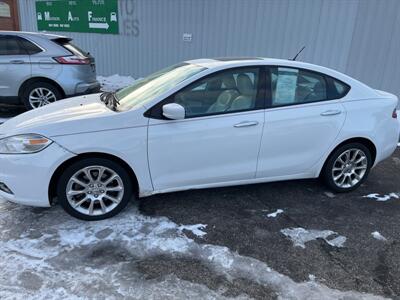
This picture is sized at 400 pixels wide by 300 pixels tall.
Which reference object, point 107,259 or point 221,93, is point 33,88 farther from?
point 107,259

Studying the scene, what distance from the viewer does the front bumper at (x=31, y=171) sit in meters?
3.37

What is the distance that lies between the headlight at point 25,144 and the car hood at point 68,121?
0.05 m

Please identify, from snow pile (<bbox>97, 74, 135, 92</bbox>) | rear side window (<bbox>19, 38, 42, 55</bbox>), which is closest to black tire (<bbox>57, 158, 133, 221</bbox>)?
rear side window (<bbox>19, 38, 42, 55</bbox>)

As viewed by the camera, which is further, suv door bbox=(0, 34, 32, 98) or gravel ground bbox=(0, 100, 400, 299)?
suv door bbox=(0, 34, 32, 98)

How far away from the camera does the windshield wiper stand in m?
3.88

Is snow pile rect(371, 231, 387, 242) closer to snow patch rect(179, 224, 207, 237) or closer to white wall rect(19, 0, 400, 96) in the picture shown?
snow patch rect(179, 224, 207, 237)

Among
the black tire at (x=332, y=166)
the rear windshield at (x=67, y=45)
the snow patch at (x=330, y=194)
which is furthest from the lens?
the rear windshield at (x=67, y=45)

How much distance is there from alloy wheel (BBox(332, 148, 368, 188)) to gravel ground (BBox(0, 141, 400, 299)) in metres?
0.21

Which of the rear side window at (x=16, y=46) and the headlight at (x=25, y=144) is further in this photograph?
the rear side window at (x=16, y=46)

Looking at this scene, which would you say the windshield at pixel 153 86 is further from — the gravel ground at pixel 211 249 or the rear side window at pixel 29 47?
the rear side window at pixel 29 47

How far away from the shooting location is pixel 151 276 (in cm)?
296

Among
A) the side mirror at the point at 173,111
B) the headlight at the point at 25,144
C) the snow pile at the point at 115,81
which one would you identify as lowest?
the snow pile at the point at 115,81

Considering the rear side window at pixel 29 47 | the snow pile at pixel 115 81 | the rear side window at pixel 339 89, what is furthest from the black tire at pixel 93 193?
the snow pile at pixel 115 81

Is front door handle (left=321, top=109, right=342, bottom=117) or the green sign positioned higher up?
the green sign
